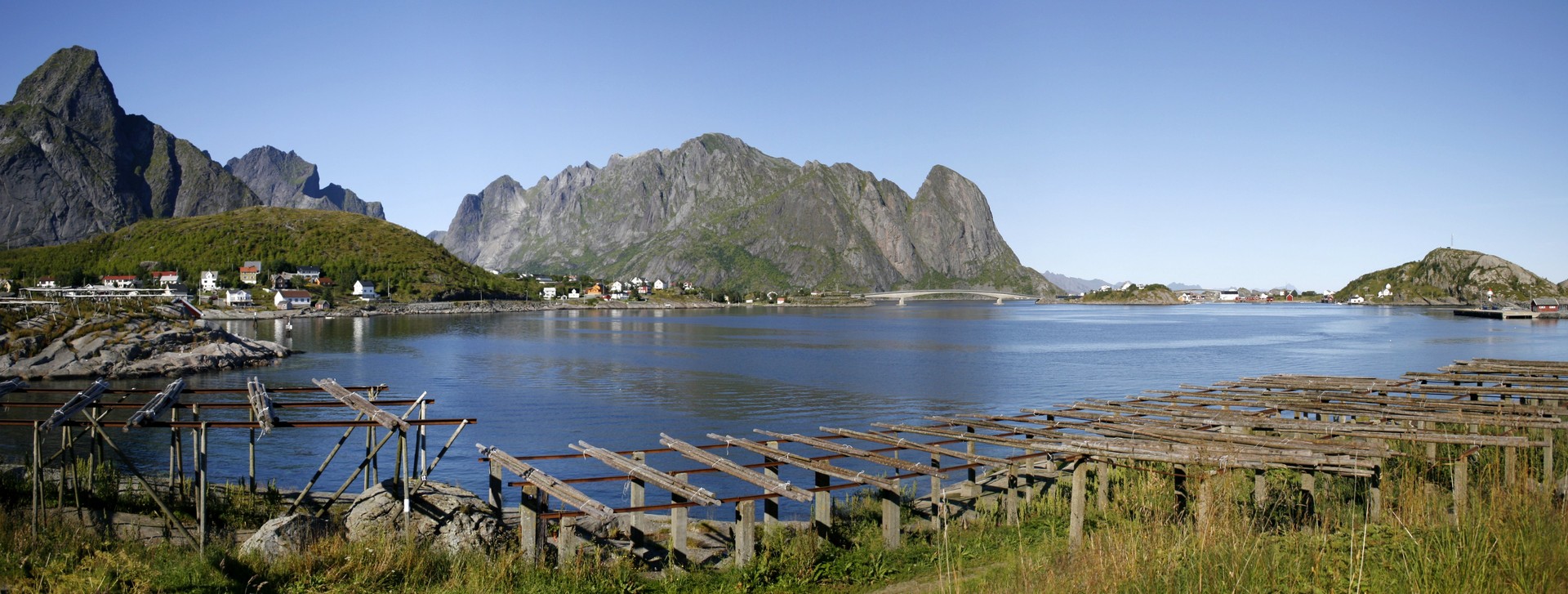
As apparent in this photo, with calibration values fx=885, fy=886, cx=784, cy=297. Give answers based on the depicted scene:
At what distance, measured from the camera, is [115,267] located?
6501 inches

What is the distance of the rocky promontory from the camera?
50.8 meters

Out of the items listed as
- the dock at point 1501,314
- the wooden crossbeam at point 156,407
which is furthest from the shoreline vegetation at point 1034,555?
the dock at point 1501,314

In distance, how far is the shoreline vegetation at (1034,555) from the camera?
747cm

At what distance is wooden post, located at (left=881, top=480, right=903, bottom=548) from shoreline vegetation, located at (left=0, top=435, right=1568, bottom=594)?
28 cm

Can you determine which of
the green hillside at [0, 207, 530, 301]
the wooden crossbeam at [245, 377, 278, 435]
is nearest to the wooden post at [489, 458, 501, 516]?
the wooden crossbeam at [245, 377, 278, 435]

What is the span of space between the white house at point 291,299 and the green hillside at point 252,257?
17.0m

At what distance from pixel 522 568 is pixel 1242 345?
3563 inches

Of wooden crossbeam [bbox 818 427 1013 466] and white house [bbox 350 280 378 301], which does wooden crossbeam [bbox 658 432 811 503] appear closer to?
→ wooden crossbeam [bbox 818 427 1013 466]

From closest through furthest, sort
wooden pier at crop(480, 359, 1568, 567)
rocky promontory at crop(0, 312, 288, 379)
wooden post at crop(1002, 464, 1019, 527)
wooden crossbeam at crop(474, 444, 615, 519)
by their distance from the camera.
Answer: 1. wooden crossbeam at crop(474, 444, 615, 519)
2. wooden pier at crop(480, 359, 1568, 567)
3. wooden post at crop(1002, 464, 1019, 527)
4. rocky promontory at crop(0, 312, 288, 379)

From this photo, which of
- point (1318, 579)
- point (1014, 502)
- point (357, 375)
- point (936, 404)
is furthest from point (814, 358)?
point (1318, 579)

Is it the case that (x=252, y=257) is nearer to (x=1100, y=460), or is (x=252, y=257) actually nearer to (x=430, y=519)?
(x=430, y=519)

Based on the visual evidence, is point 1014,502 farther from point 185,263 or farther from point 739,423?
point 185,263

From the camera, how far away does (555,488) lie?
13.6m

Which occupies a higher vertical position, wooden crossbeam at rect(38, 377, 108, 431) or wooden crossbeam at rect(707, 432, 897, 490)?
wooden crossbeam at rect(38, 377, 108, 431)
